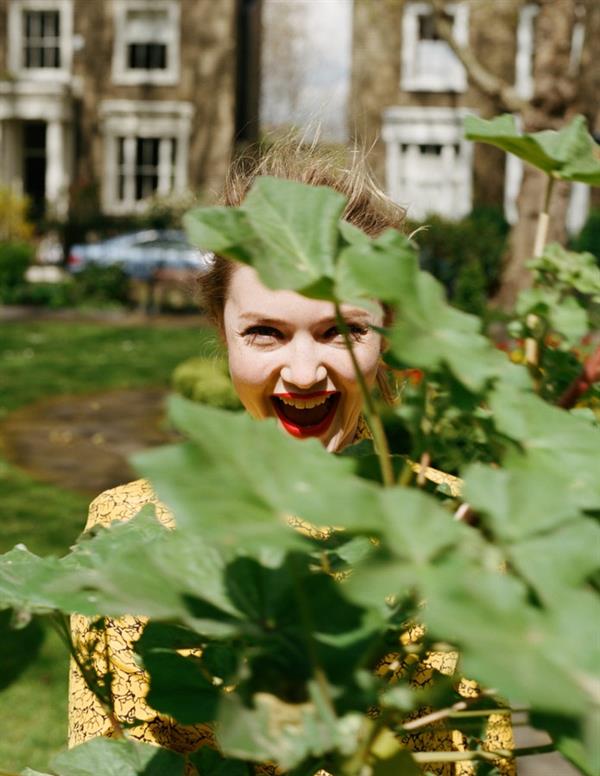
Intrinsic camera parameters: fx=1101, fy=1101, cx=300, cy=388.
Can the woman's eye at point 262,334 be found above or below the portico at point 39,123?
above

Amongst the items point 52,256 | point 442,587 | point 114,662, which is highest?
point 442,587

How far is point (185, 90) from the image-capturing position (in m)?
24.7

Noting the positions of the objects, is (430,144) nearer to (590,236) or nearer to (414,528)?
(590,236)

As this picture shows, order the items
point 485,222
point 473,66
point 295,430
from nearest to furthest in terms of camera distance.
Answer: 1. point 295,430
2. point 473,66
3. point 485,222

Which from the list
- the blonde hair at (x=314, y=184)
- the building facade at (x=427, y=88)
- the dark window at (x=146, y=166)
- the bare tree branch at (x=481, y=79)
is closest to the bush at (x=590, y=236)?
the building facade at (x=427, y=88)

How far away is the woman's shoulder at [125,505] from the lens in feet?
5.29

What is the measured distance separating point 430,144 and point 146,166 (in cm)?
638

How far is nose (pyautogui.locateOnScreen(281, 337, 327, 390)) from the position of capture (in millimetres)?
1567

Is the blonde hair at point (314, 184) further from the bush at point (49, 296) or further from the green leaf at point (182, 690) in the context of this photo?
the bush at point (49, 296)

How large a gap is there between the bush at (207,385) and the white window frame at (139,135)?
16.3 m

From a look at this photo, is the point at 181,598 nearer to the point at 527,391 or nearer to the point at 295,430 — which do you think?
the point at 527,391

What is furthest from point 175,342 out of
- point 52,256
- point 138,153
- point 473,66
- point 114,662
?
point 114,662

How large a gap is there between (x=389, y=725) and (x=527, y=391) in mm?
192

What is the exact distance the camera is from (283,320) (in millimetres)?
1557
